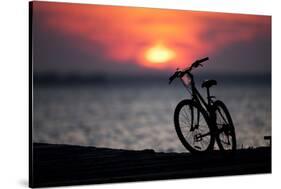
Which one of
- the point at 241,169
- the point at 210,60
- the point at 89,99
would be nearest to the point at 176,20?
the point at 210,60

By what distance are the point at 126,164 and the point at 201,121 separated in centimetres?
109

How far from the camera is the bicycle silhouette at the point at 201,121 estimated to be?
805 centimetres

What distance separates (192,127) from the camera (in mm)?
8156

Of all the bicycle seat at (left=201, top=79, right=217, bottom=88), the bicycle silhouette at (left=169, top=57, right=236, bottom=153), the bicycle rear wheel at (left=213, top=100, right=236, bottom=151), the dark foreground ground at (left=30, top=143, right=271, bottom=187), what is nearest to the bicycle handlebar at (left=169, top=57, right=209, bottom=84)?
the bicycle silhouette at (left=169, top=57, right=236, bottom=153)

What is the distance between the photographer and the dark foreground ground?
24.0 feet

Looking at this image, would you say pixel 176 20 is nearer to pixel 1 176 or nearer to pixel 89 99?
pixel 89 99

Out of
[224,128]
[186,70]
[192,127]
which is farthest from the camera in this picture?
[224,128]

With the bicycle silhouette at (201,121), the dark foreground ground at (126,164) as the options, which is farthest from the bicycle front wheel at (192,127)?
the dark foreground ground at (126,164)

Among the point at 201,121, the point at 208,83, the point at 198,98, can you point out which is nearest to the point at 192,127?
the point at 201,121

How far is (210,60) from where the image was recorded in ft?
26.9

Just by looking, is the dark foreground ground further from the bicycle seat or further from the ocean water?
the bicycle seat

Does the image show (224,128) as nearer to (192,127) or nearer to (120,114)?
(192,127)

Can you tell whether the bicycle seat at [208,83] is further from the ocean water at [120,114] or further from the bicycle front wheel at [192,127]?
the bicycle front wheel at [192,127]

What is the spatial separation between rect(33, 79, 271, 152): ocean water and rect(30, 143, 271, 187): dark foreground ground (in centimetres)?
9
